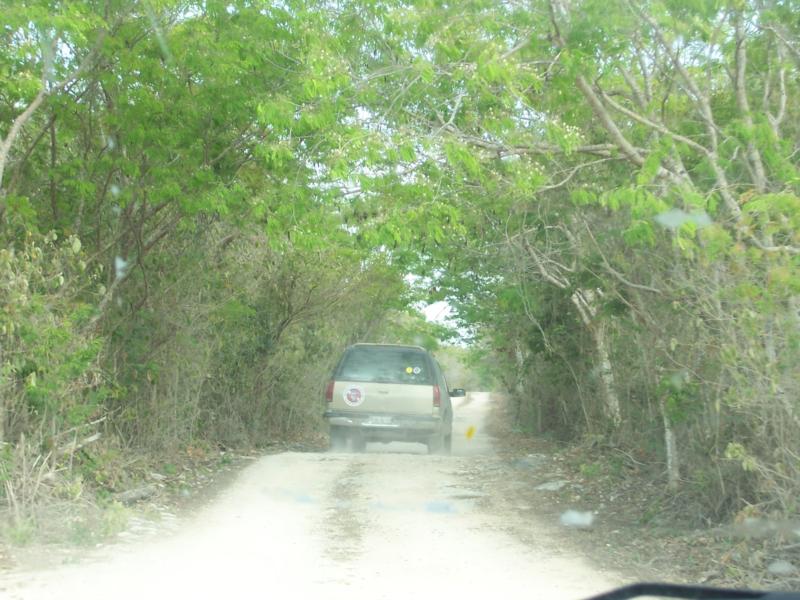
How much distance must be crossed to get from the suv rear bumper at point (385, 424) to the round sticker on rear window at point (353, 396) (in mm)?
185

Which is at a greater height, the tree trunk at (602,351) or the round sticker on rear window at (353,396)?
the tree trunk at (602,351)

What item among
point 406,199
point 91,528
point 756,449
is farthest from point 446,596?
point 406,199

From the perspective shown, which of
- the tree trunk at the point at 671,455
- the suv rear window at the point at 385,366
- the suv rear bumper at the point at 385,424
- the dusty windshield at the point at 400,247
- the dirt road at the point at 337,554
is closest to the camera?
the dirt road at the point at 337,554

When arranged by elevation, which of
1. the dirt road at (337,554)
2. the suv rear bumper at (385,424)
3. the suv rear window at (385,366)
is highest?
the suv rear window at (385,366)

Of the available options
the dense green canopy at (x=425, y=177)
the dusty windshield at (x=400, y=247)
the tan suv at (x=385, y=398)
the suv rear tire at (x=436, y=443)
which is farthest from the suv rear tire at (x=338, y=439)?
the dense green canopy at (x=425, y=177)

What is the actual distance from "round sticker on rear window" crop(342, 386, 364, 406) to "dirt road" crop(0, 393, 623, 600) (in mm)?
3617

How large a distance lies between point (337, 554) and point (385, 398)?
25.4ft

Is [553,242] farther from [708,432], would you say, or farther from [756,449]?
[756,449]

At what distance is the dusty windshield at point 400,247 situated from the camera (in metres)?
7.23

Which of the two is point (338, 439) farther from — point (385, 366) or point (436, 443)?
point (436, 443)

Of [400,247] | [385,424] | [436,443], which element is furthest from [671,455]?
[436,443]

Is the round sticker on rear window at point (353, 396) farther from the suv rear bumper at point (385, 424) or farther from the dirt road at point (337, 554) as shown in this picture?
the dirt road at point (337, 554)

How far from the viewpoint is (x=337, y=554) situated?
757cm

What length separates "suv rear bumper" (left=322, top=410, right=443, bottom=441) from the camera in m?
15.3
